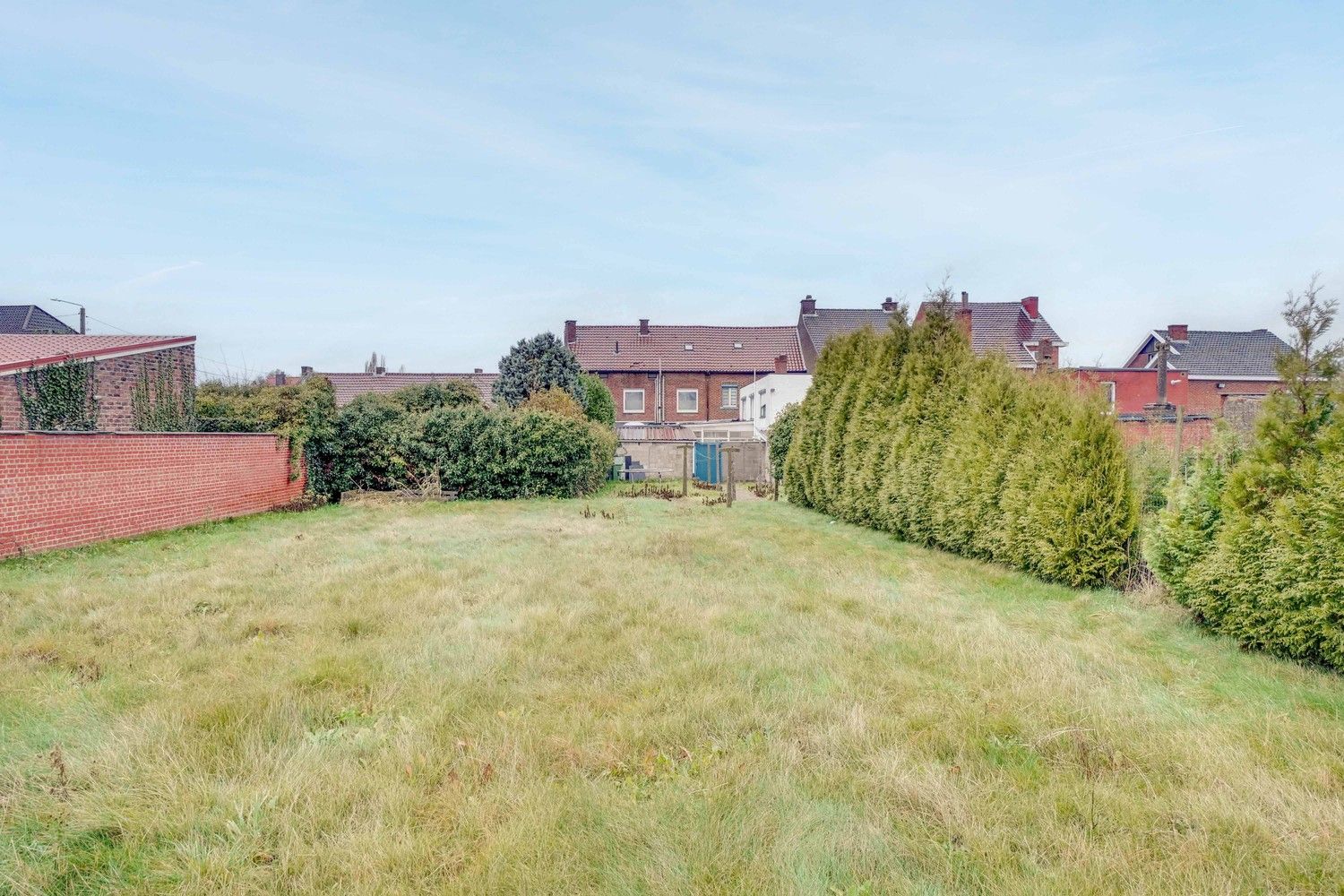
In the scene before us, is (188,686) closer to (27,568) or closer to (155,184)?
(27,568)

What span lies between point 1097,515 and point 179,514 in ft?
45.5

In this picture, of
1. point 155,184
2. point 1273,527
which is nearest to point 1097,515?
point 1273,527

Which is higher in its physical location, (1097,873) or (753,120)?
(753,120)

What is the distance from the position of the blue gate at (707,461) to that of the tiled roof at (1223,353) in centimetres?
2779

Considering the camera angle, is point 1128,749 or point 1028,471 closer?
point 1128,749

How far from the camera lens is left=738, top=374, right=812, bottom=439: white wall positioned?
27.4m

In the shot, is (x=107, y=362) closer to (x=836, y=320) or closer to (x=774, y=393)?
(x=774, y=393)

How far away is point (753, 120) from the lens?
1180 centimetres

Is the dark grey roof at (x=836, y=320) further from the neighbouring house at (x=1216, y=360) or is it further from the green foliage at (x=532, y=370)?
the green foliage at (x=532, y=370)

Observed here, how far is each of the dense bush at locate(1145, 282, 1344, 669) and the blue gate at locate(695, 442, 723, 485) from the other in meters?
20.3

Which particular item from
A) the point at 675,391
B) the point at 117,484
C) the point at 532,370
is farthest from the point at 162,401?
the point at 675,391

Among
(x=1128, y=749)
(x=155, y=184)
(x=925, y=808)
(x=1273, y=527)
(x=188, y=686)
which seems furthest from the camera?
(x=155, y=184)

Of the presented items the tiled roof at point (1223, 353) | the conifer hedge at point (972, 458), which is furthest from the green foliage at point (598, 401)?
the tiled roof at point (1223, 353)

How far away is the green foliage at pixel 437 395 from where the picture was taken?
21422mm
